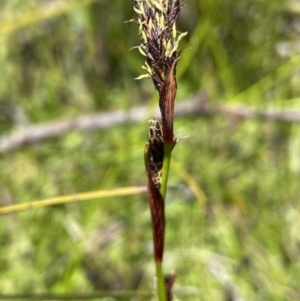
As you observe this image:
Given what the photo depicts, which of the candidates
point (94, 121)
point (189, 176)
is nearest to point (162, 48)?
point (189, 176)

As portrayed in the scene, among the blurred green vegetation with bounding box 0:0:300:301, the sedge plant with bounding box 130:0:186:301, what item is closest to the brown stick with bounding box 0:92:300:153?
the blurred green vegetation with bounding box 0:0:300:301

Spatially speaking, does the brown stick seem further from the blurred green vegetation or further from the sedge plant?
the sedge plant

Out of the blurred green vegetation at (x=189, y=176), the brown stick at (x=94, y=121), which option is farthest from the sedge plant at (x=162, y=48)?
the brown stick at (x=94, y=121)

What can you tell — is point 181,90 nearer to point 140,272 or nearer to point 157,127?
point 140,272

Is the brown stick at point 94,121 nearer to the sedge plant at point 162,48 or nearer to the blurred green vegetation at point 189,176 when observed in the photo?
the blurred green vegetation at point 189,176

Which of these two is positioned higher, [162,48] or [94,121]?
[162,48]

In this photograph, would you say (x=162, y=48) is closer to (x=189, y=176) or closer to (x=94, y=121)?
(x=189, y=176)

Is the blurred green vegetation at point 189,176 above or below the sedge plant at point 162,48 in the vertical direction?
below

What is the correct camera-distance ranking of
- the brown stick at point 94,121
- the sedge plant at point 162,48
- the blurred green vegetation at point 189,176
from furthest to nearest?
1. the brown stick at point 94,121
2. the blurred green vegetation at point 189,176
3. the sedge plant at point 162,48

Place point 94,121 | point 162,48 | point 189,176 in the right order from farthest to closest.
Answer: point 94,121 < point 189,176 < point 162,48

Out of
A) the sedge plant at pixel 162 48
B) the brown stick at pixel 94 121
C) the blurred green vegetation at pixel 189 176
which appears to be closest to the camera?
the sedge plant at pixel 162 48
